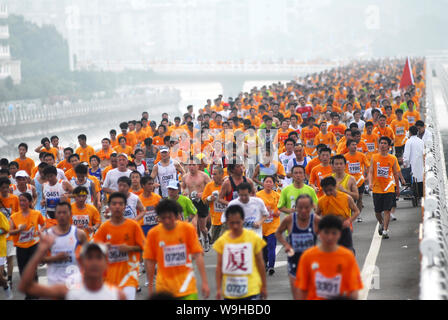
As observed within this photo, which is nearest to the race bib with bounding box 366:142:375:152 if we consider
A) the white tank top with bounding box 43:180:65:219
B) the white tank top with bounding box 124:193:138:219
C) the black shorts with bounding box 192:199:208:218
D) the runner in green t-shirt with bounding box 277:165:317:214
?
the black shorts with bounding box 192:199:208:218

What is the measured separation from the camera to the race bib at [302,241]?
24.1ft

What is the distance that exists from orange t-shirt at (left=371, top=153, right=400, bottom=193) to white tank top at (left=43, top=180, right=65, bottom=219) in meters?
4.35

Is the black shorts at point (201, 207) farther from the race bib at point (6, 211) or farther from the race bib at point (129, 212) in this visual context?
the race bib at point (6, 211)

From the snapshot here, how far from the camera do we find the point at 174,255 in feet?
22.0

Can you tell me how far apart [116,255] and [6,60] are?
62390 millimetres

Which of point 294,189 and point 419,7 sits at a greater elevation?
point 419,7

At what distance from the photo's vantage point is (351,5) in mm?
131125

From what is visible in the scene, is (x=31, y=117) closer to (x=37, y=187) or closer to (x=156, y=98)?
(x=156, y=98)

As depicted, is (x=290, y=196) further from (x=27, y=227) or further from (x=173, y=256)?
(x=27, y=227)

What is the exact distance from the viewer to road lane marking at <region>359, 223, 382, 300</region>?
886 cm

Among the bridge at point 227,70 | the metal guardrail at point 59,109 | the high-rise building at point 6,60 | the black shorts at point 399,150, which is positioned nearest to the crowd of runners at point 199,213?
the black shorts at point 399,150

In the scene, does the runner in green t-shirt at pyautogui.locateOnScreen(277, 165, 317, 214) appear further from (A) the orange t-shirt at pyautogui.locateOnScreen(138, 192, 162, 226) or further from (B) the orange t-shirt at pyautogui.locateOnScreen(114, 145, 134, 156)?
(B) the orange t-shirt at pyautogui.locateOnScreen(114, 145, 134, 156)
